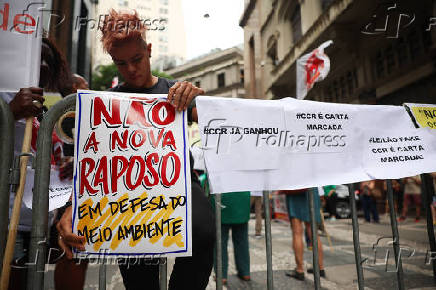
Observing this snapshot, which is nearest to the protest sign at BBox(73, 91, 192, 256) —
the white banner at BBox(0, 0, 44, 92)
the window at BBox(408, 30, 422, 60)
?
the white banner at BBox(0, 0, 44, 92)

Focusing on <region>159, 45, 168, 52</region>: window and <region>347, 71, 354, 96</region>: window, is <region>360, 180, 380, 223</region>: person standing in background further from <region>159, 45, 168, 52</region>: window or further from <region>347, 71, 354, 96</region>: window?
<region>159, 45, 168, 52</region>: window

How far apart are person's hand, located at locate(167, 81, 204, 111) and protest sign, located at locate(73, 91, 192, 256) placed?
11 centimetres

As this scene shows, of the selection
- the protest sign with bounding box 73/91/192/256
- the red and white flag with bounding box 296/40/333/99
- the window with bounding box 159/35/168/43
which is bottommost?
the protest sign with bounding box 73/91/192/256

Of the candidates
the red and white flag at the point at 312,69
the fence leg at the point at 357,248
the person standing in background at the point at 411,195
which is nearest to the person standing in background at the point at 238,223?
the fence leg at the point at 357,248

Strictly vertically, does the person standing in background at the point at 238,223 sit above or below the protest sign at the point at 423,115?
below

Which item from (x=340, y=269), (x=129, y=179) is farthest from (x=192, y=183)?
(x=340, y=269)

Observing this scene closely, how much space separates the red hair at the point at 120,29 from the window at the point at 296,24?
51.2 ft

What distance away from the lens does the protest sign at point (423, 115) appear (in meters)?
2.29

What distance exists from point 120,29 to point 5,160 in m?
1.03

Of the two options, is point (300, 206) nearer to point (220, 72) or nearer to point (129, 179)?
point (129, 179)

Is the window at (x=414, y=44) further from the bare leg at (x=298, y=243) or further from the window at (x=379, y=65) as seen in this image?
the bare leg at (x=298, y=243)

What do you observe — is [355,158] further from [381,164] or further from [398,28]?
[398,28]

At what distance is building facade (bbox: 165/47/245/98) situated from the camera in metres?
34.6

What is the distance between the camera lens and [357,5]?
997cm
